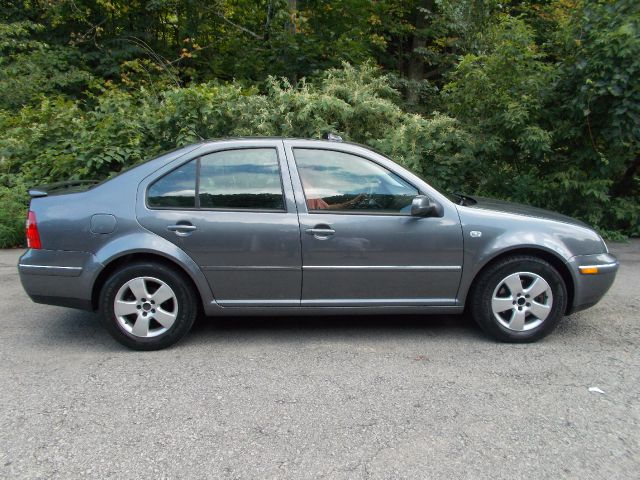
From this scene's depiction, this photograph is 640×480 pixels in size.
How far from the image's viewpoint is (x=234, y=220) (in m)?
4.11

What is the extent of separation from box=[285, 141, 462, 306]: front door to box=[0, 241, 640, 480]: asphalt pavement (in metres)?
0.44

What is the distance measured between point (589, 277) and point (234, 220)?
9.05 feet

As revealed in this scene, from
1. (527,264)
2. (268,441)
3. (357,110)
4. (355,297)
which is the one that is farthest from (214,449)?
(357,110)

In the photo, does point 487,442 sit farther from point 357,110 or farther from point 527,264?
point 357,110

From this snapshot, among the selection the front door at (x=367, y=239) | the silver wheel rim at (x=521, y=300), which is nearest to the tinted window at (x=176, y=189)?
the front door at (x=367, y=239)

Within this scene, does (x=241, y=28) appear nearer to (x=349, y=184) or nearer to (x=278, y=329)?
(x=349, y=184)

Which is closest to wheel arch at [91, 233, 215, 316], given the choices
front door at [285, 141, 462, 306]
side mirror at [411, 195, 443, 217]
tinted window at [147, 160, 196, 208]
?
tinted window at [147, 160, 196, 208]

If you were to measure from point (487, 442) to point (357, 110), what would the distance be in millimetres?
6089

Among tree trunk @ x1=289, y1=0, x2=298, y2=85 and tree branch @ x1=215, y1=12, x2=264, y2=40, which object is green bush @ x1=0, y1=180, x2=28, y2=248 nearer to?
tree trunk @ x1=289, y1=0, x2=298, y2=85

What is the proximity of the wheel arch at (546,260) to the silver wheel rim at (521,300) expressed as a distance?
162mm

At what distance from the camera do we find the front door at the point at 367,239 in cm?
414

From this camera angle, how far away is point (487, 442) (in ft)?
9.61

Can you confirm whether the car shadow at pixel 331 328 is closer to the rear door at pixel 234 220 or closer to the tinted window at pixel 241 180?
the rear door at pixel 234 220

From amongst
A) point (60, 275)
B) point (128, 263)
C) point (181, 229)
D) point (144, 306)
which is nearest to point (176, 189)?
point (181, 229)
